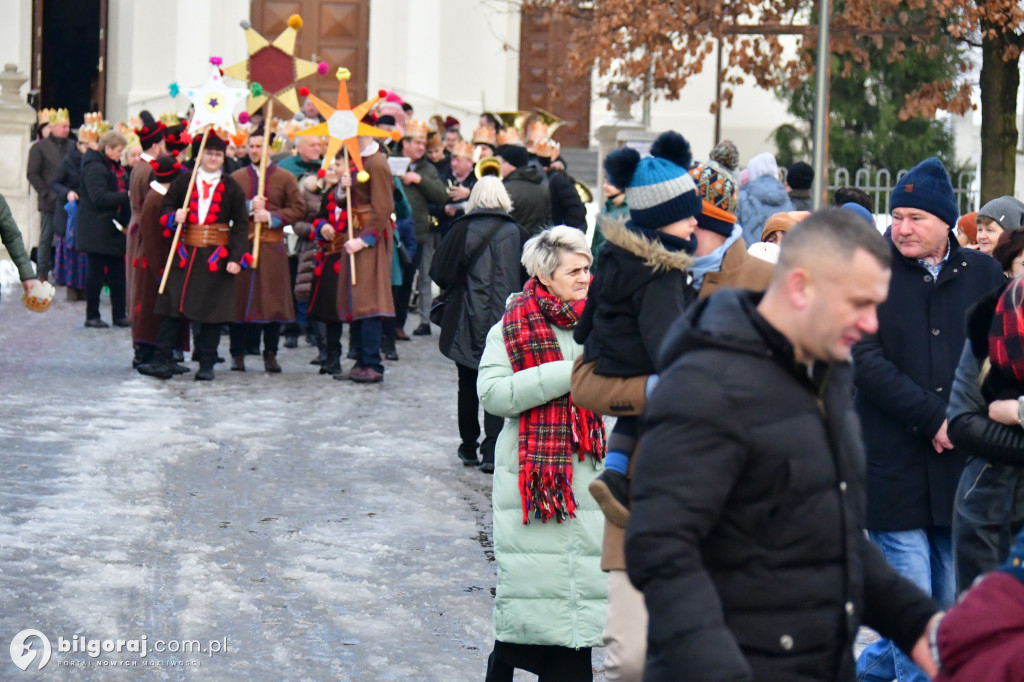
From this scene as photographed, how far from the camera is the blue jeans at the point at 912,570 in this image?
5.41 m

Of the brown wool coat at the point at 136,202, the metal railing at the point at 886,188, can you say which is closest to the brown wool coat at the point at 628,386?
the brown wool coat at the point at 136,202

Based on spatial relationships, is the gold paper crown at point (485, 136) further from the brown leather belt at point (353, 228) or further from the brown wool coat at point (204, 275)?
the brown wool coat at point (204, 275)

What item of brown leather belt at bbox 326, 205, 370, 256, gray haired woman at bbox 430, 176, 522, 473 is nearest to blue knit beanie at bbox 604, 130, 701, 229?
gray haired woman at bbox 430, 176, 522, 473

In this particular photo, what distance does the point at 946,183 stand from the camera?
5.57 metres

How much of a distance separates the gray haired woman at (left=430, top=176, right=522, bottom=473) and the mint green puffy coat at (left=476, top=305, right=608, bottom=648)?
404 cm

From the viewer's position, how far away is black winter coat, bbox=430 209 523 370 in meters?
9.61

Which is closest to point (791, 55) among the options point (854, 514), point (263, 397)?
point (263, 397)

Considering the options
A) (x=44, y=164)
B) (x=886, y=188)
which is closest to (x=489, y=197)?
(x=886, y=188)

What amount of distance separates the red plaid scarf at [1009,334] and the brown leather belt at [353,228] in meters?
8.28

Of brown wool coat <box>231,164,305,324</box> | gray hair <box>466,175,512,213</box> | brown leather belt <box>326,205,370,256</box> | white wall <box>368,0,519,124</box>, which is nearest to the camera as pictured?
gray hair <box>466,175,512,213</box>

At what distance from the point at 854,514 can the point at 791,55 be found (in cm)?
2450

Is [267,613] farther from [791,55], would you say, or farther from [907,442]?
[791,55]

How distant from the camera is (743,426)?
3051 mm

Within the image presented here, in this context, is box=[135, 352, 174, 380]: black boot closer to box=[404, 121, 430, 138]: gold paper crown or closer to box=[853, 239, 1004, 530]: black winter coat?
box=[404, 121, 430, 138]: gold paper crown
